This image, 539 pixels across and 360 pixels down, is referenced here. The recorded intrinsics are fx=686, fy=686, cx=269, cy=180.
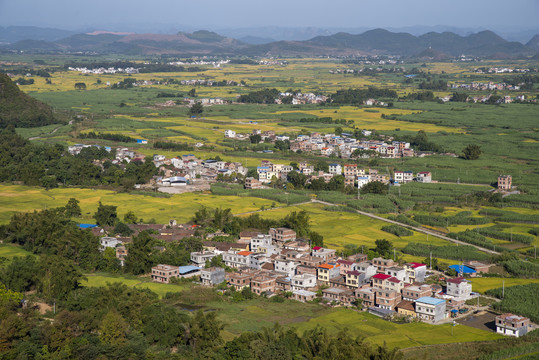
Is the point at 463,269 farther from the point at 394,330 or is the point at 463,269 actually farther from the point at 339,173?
the point at 339,173

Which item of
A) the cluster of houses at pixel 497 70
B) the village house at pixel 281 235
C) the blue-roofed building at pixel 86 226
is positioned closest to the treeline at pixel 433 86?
the cluster of houses at pixel 497 70

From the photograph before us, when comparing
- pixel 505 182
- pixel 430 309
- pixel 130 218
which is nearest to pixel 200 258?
pixel 130 218

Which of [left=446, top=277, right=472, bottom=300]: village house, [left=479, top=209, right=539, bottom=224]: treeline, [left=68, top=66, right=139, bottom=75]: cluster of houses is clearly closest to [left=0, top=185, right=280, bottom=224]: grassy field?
[left=479, top=209, right=539, bottom=224]: treeline

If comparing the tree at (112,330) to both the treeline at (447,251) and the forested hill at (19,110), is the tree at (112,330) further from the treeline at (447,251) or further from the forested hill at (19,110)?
the forested hill at (19,110)

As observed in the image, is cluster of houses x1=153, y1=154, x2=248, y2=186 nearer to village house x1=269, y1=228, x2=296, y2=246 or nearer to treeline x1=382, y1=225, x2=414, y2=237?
village house x1=269, y1=228, x2=296, y2=246

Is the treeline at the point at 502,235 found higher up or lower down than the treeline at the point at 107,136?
lower down
